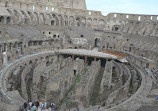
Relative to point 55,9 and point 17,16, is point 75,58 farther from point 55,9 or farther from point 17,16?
point 55,9

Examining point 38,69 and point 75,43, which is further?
point 75,43

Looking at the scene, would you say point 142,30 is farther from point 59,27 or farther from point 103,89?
point 103,89

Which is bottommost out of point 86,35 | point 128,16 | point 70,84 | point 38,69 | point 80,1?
point 70,84

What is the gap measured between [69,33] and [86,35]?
426cm

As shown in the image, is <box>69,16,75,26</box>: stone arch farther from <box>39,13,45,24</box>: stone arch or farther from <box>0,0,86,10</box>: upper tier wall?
<box>39,13,45,24</box>: stone arch

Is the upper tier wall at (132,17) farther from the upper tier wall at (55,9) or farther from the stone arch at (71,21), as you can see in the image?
the stone arch at (71,21)

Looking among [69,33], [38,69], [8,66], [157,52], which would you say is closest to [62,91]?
[38,69]

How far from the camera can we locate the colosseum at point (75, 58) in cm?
1723

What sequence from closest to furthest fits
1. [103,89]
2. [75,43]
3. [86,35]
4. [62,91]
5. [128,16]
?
[62,91] → [103,89] → [75,43] → [86,35] → [128,16]

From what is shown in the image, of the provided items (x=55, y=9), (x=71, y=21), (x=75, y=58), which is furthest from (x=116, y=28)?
(x=75, y=58)

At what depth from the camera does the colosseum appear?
679 inches

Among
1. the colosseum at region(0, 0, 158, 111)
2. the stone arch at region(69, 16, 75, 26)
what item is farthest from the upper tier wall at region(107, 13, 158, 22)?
the stone arch at region(69, 16, 75, 26)

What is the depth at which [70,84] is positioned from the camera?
22.3 m

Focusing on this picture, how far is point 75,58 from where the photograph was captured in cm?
3547
